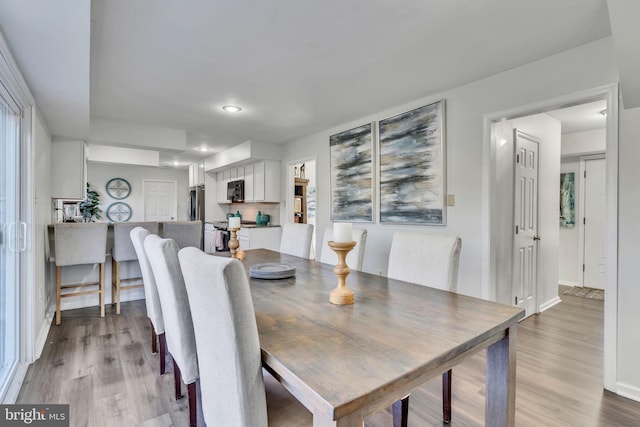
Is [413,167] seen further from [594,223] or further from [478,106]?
[594,223]

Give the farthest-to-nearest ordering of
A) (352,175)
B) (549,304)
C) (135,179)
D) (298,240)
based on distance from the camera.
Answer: (135,179), (352,175), (549,304), (298,240)

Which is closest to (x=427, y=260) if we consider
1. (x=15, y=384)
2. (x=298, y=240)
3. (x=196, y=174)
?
(x=298, y=240)

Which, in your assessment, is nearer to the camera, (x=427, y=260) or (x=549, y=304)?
(x=427, y=260)

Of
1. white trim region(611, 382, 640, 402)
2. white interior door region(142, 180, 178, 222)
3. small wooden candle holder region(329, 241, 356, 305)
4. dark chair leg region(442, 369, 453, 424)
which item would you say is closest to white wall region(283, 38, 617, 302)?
white trim region(611, 382, 640, 402)

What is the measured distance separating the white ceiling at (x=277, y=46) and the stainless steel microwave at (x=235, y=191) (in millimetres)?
2807

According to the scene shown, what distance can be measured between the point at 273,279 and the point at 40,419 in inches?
55.6

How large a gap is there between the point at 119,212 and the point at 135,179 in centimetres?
87

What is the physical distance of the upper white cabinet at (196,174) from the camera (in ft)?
Answer: 23.7

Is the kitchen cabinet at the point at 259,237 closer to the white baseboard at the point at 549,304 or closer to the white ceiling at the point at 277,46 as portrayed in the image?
the white ceiling at the point at 277,46

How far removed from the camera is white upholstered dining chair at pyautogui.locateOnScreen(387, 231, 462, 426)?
1.77m

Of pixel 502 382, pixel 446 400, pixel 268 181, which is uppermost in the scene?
pixel 268 181

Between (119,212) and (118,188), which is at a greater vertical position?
(118,188)

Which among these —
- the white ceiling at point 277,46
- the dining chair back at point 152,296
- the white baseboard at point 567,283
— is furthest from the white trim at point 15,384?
the white baseboard at point 567,283

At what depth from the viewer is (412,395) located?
6.31 ft
